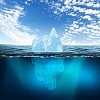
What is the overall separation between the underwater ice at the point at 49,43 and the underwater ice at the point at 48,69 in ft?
2.06

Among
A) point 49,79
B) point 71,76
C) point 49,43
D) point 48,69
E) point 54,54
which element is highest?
point 49,43

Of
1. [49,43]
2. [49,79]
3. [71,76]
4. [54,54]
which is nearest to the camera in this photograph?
[71,76]

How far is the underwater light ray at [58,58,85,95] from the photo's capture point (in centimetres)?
752

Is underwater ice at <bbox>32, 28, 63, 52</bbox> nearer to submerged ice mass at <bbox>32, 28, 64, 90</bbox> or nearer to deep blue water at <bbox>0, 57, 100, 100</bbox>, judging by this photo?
submerged ice mass at <bbox>32, 28, 64, 90</bbox>

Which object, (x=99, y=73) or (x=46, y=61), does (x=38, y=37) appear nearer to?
(x=46, y=61)

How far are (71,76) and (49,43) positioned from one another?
1.49 m

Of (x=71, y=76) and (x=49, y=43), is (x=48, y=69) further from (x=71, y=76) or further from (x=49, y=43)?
(x=49, y=43)

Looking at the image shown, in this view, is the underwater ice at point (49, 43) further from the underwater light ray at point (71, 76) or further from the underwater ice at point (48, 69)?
the underwater light ray at point (71, 76)

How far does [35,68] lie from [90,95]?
168 centimetres

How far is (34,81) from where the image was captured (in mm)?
7492

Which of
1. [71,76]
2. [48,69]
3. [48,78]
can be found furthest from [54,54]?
[71,76]

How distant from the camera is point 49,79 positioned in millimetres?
7648

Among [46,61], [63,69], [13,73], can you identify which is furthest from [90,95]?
[13,73]

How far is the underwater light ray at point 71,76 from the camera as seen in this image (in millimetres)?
7523
